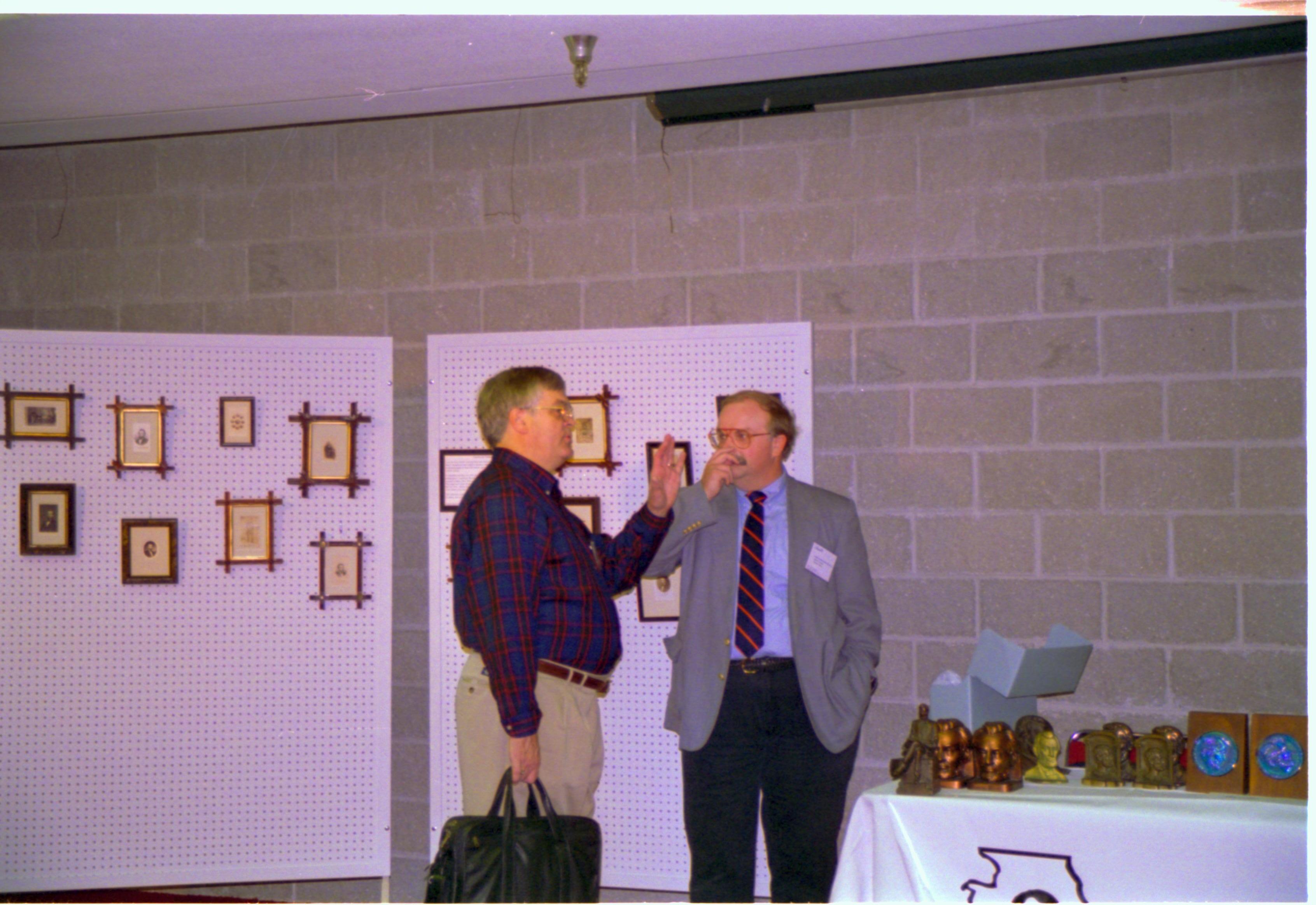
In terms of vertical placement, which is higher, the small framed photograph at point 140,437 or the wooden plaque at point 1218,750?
the small framed photograph at point 140,437

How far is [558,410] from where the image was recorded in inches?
121

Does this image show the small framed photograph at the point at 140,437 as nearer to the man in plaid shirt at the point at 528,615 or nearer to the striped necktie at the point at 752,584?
the man in plaid shirt at the point at 528,615

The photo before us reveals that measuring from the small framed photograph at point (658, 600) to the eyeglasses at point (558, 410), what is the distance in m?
0.76

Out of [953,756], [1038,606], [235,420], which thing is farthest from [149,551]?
[1038,606]

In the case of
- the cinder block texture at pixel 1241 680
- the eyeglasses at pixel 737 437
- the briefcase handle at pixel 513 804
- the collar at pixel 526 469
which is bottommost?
the briefcase handle at pixel 513 804

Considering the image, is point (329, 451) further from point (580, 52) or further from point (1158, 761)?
point (1158, 761)

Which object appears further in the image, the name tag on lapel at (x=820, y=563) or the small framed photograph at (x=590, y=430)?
the small framed photograph at (x=590, y=430)

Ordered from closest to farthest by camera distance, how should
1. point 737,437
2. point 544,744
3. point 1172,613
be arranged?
1. point 544,744
2. point 737,437
3. point 1172,613

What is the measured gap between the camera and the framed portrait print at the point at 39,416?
3713mm

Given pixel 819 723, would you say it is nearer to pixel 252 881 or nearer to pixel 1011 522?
pixel 1011 522

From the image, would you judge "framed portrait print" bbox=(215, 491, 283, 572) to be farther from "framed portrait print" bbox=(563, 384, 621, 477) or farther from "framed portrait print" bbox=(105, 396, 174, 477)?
"framed portrait print" bbox=(563, 384, 621, 477)

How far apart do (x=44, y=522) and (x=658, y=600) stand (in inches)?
75.0

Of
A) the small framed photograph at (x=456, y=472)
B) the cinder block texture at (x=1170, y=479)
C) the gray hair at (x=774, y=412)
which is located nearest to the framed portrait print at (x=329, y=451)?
the small framed photograph at (x=456, y=472)

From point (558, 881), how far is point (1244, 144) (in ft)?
8.53
